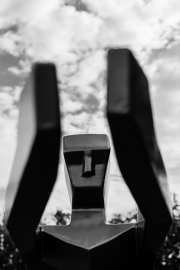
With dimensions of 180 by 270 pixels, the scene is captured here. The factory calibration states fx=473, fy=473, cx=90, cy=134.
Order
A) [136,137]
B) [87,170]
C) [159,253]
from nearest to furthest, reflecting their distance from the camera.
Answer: [136,137], [87,170], [159,253]

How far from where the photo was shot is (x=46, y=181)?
191 inches

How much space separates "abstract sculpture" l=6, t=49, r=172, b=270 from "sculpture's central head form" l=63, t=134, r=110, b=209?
1 cm

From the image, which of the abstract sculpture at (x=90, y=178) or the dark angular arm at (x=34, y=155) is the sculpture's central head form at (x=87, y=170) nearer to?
the abstract sculpture at (x=90, y=178)

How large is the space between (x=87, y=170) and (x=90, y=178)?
13 centimetres

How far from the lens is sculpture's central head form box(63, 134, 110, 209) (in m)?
6.15

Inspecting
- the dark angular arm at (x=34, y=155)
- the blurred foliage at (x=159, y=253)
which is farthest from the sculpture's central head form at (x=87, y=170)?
the blurred foliage at (x=159, y=253)

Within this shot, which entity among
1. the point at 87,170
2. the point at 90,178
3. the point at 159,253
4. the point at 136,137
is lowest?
the point at 159,253

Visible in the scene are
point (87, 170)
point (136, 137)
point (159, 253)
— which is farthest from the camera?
point (159, 253)

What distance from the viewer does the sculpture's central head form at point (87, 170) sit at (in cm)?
615

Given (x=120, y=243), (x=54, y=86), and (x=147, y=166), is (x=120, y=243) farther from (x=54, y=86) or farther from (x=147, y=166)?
(x=54, y=86)

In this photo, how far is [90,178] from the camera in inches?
244

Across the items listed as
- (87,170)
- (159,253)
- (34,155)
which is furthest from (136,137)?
(159,253)

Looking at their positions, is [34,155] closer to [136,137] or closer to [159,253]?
[136,137]

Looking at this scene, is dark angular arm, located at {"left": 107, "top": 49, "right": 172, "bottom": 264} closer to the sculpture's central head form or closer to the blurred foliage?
the sculpture's central head form
